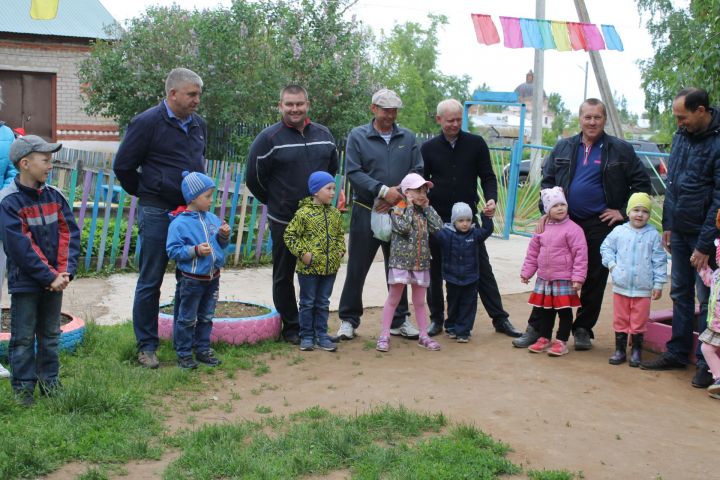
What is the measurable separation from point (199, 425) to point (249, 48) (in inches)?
549

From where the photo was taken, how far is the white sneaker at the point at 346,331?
6709 mm

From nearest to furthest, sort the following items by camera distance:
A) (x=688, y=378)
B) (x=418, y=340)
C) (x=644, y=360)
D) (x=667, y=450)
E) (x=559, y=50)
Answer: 1. (x=667, y=450)
2. (x=688, y=378)
3. (x=644, y=360)
4. (x=418, y=340)
5. (x=559, y=50)

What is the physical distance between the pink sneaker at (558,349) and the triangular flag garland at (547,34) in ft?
29.2

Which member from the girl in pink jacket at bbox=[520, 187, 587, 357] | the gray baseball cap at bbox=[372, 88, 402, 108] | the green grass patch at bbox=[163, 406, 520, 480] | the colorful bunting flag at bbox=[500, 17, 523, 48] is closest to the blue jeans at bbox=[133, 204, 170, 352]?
the green grass patch at bbox=[163, 406, 520, 480]

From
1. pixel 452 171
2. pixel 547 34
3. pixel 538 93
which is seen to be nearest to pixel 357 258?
pixel 452 171

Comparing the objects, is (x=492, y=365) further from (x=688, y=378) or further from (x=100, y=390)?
(x=100, y=390)

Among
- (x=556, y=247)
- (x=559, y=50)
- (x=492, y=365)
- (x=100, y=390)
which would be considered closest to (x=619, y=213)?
(x=556, y=247)

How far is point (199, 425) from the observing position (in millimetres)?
4566

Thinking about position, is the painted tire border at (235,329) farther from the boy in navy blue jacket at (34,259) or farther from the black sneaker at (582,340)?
the black sneaker at (582,340)

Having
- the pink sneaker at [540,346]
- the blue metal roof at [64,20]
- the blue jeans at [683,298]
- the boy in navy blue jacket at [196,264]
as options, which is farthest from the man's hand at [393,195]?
the blue metal roof at [64,20]

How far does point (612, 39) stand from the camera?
14.2 meters

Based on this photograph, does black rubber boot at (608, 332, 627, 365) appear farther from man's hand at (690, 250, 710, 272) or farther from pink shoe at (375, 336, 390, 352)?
pink shoe at (375, 336, 390, 352)

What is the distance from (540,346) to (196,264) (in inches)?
107

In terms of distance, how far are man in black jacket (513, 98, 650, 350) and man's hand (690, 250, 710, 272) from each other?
0.82 metres
